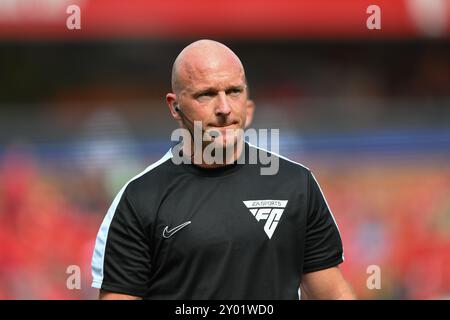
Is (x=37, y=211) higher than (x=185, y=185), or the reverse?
(x=185, y=185)

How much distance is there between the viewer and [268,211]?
315cm

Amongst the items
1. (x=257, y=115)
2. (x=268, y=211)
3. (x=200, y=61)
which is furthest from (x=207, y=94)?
(x=257, y=115)

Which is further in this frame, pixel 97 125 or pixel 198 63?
pixel 97 125

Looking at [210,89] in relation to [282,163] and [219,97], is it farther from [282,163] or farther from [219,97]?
[282,163]

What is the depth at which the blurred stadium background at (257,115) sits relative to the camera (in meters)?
7.28

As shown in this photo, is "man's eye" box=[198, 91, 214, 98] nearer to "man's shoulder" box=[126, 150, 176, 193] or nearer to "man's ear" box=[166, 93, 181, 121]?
"man's ear" box=[166, 93, 181, 121]

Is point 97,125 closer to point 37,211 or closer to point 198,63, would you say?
point 37,211

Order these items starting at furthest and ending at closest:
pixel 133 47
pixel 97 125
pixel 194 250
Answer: pixel 133 47
pixel 97 125
pixel 194 250

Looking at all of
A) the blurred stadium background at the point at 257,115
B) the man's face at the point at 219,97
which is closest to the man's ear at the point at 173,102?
the man's face at the point at 219,97

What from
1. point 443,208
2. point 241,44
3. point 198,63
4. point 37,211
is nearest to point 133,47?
point 241,44

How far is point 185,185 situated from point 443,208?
4891 mm

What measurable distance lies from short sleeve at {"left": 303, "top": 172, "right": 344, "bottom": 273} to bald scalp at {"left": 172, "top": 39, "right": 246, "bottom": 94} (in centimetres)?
58

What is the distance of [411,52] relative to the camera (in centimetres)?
978

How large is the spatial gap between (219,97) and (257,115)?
5177 millimetres
